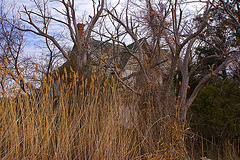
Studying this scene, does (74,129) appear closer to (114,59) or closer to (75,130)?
Result: (75,130)

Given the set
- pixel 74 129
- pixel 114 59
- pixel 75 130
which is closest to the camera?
pixel 74 129

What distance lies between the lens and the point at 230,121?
14.5 feet

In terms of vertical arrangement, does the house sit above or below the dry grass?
above

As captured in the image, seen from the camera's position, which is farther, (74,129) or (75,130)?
(75,130)

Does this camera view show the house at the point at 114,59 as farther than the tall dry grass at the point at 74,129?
Yes

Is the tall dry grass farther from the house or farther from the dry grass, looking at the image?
the house

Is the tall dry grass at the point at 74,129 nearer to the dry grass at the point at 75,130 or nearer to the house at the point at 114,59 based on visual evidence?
the dry grass at the point at 75,130

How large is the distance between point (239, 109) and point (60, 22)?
788 cm

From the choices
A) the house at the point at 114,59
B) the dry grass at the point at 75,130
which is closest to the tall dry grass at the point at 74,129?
the dry grass at the point at 75,130

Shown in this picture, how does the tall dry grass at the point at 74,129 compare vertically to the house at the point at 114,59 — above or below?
below

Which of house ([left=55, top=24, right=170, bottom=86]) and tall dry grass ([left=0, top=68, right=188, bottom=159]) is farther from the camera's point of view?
house ([left=55, top=24, right=170, bottom=86])

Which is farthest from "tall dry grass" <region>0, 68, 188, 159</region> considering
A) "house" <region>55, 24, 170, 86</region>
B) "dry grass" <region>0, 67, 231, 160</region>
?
"house" <region>55, 24, 170, 86</region>

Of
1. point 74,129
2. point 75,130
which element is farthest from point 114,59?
point 74,129

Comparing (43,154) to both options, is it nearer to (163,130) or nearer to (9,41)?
(163,130)
